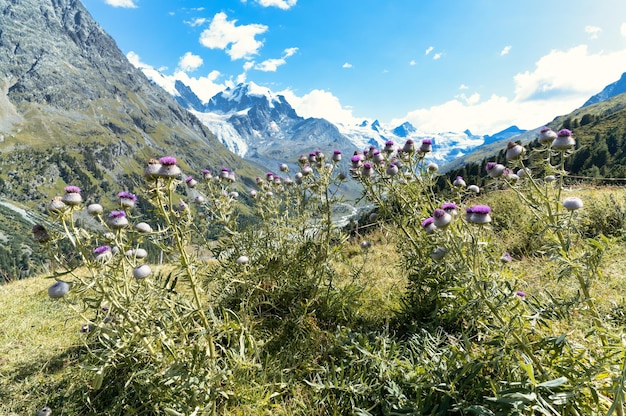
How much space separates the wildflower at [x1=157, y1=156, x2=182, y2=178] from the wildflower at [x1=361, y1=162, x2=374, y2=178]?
261 cm

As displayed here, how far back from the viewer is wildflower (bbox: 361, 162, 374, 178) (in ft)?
15.2

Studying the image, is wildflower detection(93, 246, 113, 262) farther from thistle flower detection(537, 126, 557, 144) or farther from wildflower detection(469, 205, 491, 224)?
thistle flower detection(537, 126, 557, 144)

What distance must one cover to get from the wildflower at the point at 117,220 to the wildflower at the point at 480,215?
3056mm

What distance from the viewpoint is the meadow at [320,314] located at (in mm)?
2506

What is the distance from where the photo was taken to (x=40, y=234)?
108 inches

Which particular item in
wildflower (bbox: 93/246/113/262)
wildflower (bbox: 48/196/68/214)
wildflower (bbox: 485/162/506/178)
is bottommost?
wildflower (bbox: 485/162/506/178)

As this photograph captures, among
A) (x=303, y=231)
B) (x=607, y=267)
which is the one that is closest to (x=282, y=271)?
(x=303, y=231)

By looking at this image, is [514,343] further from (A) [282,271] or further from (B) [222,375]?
(A) [282,271]

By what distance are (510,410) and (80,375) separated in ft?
13.9

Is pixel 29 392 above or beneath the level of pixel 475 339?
above

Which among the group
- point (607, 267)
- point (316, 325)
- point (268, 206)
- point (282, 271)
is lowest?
point (607, 267)

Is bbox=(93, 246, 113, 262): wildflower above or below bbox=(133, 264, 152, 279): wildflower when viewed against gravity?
above

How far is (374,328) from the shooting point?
13.5 feet

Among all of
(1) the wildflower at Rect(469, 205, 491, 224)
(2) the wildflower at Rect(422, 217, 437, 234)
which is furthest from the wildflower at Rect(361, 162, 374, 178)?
(1) the wildflower at Rect(469, 205, 491, 224)
